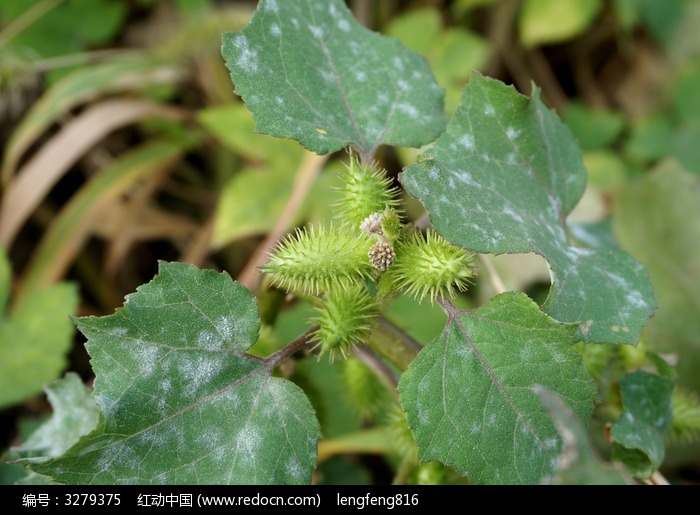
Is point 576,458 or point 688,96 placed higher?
point 576,458

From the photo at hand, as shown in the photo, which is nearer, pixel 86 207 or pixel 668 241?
pixel 668 241

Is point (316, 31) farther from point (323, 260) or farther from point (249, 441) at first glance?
point (249, 441)

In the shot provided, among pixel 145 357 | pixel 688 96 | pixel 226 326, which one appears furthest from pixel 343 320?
pixel 688 96

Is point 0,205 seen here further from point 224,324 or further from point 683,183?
point 683,183

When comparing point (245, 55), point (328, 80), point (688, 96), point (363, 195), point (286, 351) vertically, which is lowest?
point (688, 96)

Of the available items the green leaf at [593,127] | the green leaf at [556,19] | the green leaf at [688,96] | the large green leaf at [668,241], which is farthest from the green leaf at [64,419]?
the green leaf at [688,96]

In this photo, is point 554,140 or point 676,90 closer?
point 554,140

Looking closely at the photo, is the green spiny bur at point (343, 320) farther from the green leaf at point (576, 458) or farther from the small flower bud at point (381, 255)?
the green leaf at point (576, 458)

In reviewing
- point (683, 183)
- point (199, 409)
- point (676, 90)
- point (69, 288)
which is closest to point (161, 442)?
point (199, 409)
